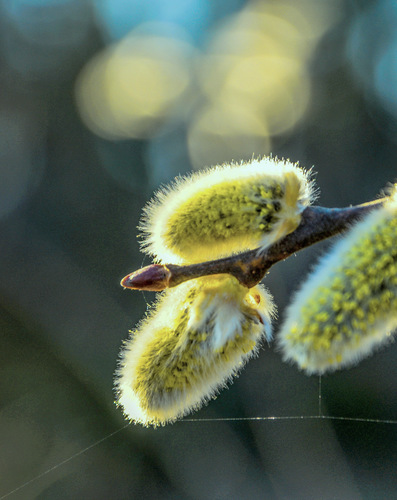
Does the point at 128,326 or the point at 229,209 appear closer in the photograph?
the point at 229,209

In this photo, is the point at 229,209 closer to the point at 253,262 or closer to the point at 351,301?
the point at 253,262

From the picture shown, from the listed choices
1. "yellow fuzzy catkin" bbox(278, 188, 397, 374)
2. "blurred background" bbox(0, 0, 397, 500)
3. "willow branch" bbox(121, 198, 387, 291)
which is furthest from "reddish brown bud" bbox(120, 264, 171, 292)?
"blurred background" bbox(0, 0, 397, 500)

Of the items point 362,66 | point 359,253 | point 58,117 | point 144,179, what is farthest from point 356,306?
point 362,66

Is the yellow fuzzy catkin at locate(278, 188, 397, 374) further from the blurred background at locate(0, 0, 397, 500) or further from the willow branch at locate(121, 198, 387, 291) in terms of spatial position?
the blurred background at locate(0, 0, 397, 500)

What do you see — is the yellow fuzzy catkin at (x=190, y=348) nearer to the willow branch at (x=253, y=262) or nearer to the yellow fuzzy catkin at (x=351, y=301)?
the willow branch at (x=253, y=262)

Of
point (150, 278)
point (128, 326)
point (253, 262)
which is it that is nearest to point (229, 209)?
point (253, 262)

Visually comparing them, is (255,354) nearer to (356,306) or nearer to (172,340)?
(172,340)
